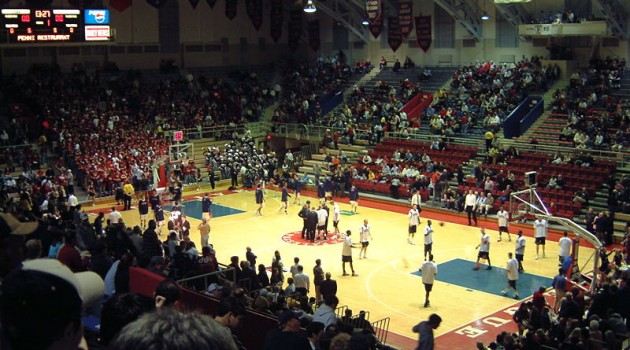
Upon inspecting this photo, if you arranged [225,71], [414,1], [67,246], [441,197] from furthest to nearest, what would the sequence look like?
[225,71] < [414,1] < [441,197] < [67,246]

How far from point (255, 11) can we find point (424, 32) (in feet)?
34.2

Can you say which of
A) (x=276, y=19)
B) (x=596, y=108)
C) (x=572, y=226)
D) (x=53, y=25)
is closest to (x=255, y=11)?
(x=276, y=19)

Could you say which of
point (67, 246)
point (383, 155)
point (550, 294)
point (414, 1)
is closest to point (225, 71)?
point (414, 1)


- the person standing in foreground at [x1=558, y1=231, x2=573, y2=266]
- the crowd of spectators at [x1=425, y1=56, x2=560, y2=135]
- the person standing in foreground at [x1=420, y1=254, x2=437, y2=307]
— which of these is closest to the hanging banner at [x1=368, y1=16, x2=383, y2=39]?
the crowd of spectators at [x1=425, y1=56, x2=560, y2=135]

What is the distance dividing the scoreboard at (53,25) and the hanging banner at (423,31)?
17.5 metres

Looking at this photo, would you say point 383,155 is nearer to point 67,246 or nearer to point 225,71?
point 225,71

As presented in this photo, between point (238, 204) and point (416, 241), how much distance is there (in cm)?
985

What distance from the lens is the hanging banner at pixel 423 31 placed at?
143ft

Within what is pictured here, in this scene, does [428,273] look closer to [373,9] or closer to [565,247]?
[565,247]

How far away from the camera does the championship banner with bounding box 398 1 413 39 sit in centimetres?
4338

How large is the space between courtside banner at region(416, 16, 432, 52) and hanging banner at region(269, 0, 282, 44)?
31.1ft

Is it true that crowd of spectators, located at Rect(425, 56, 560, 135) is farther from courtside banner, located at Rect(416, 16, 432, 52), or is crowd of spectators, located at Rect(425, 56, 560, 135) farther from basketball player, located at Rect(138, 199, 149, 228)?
basketball player, located at Rect(138, 199, 149, 228)

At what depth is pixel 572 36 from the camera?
37.4 m

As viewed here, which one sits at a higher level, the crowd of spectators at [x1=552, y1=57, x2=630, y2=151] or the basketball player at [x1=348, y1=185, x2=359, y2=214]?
the crowd of spectators at [x1=552, y1=57, x2=630, y2=151]
